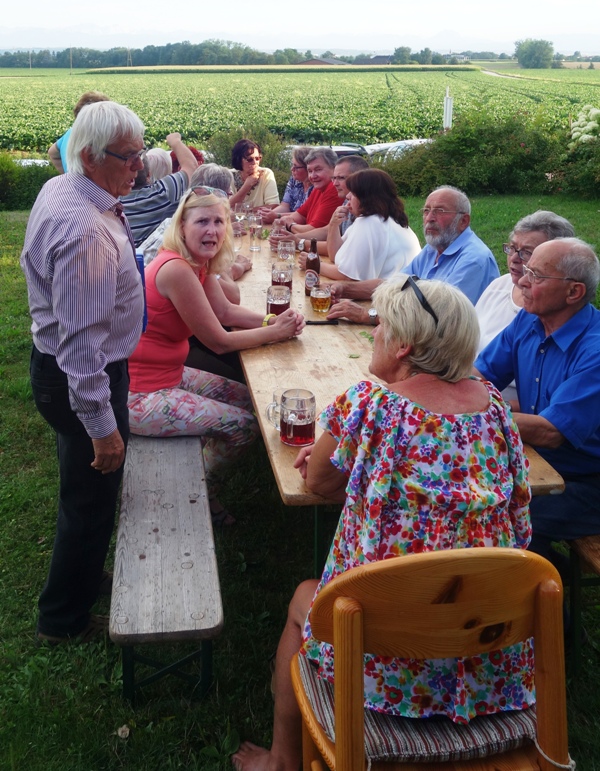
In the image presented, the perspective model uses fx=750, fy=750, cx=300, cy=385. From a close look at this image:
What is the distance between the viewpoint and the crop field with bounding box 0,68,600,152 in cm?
2564

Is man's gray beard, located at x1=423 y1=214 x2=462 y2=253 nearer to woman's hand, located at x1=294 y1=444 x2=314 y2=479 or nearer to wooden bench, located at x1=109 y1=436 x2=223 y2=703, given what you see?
wooden bench, located at x1=109 y1=436 x2=223 y2=703

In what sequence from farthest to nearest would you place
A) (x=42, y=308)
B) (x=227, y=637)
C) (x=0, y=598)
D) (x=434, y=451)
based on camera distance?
1. (x=0, y=598)
2. (x=227, y=637)
3. (x=42, y=308)
4. (x=434, y=451)

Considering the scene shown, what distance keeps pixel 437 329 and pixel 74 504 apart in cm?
150

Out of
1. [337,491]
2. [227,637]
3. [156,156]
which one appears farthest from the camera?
[156,156]

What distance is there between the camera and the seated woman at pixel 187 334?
339cm

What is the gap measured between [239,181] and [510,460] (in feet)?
23.6

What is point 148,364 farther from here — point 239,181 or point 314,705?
point 239,181

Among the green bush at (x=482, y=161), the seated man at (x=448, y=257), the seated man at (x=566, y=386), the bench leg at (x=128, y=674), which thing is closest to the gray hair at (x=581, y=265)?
the seated man at (x=566, y=386)

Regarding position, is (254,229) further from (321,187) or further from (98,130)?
(98,130)

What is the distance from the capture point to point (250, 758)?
2.35 meters

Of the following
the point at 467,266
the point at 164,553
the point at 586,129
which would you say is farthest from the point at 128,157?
the point at 586,129

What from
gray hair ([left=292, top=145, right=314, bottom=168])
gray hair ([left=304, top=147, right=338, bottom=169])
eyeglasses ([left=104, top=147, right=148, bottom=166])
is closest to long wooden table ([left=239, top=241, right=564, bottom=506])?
eyeglasses ([left=104, top=147, right=148, bottom=166])

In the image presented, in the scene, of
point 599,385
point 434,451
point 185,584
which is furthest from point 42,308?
point 599,385

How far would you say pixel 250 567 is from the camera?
351 cm
